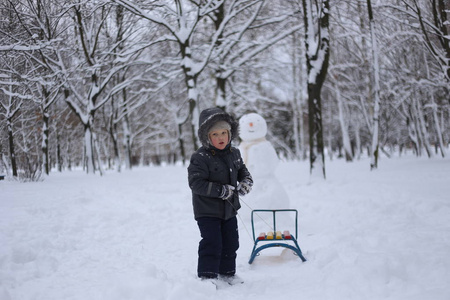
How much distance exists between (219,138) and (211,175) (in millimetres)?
376

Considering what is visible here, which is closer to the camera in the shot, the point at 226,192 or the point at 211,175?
the point at 226,192

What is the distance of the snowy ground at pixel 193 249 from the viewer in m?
2.79

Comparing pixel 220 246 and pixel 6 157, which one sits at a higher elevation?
pixel 6 157

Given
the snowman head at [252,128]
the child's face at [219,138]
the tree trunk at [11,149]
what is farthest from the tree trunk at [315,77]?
the tree trunk at [11,149]

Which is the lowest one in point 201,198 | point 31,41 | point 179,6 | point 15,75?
point 201,198

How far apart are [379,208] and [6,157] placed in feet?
27.8

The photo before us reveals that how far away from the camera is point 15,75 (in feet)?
23.3

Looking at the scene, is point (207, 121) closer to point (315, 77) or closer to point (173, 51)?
point (315, 77)

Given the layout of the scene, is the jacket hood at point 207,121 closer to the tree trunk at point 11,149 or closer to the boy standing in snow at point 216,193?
the boy standing in snow at point 216,193

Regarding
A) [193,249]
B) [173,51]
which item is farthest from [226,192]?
[173,51]

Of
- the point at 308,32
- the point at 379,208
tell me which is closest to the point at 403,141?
the point at 308,32

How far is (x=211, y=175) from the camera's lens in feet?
10.6

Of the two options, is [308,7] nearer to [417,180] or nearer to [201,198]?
[417,180]

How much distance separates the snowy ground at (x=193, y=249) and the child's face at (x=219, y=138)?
1.29 meters
